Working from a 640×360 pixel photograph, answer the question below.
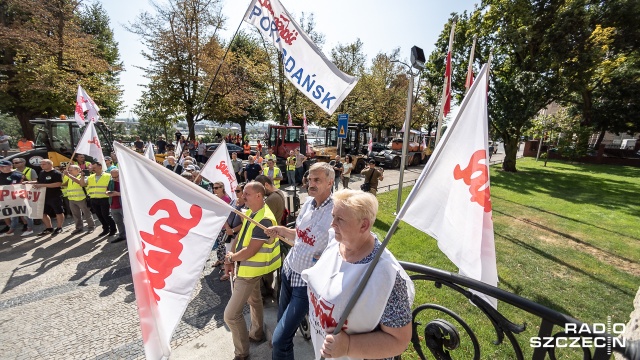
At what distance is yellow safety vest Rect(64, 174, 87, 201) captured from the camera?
697 centimetres

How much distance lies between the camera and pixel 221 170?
5.27m

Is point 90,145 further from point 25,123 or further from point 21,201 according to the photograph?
point 25,123

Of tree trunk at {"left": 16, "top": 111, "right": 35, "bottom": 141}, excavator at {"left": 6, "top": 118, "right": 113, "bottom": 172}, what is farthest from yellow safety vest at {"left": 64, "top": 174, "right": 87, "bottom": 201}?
tree trunk at {"left": 16, "top": 111, "right": 35, "bottom": 141}

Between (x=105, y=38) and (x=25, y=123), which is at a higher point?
(x=105, y=38)

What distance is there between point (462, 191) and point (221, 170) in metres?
4.41

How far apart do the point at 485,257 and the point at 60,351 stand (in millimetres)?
4789

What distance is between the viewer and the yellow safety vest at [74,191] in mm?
6971

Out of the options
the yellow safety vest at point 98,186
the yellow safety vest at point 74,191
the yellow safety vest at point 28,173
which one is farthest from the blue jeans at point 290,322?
the yellow safety vest at point 28,173

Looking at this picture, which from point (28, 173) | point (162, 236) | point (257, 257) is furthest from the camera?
point (28, 173)

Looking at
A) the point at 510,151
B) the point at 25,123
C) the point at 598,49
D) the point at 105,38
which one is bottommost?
the point at 510,151

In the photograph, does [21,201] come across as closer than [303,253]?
No

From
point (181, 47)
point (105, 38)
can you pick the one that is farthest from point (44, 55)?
point (105, 38)

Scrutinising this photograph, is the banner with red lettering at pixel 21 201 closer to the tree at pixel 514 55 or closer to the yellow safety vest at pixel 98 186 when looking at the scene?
the yellow safety vest at pixel 98 186

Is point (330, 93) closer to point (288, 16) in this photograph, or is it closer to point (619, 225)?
point (288, 16)
